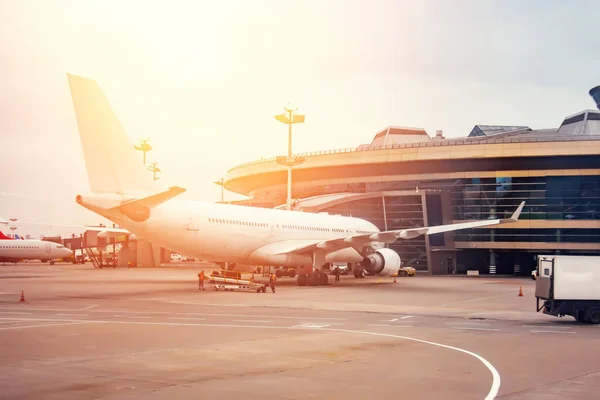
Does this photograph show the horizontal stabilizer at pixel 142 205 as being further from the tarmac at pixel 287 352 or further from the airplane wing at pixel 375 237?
the airplane wing at pixel 375 237

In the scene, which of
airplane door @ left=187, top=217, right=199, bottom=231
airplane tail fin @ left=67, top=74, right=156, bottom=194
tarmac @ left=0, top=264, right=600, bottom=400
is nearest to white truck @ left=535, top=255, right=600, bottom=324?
tarmac @ left=0, top=264, right=600, bottom=400

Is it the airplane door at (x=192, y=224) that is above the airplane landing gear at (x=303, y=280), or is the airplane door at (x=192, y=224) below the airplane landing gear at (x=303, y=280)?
above

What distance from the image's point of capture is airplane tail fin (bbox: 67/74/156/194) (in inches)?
1113

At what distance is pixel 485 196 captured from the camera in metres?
78.4

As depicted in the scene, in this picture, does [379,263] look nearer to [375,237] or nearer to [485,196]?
[375,237]

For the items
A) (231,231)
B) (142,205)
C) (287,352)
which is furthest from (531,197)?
(287,352)

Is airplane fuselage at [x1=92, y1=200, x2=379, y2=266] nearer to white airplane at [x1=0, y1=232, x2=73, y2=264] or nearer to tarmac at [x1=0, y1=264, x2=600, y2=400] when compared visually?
tarmac at [x1=0, y1=264, x2=600, y2=400]

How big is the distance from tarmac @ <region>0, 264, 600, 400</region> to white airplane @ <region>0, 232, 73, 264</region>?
60.4m

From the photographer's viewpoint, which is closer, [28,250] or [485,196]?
[485,196]

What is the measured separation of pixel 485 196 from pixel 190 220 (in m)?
53.2

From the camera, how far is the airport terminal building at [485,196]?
7475 centimetres

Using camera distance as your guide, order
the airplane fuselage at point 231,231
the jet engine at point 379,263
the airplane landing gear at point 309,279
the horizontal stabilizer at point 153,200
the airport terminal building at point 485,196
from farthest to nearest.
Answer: the airport terminal building at point 485,196 < the jet engine at point 379,263 < the airplane landing gear at point 309,279 < the airplane fuselage at point 231,231 < the horizontal stabilizer at point 153,200

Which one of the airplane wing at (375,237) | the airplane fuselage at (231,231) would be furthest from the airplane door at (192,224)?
the airplane wing at (375,237)

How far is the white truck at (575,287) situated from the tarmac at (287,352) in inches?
24.4
